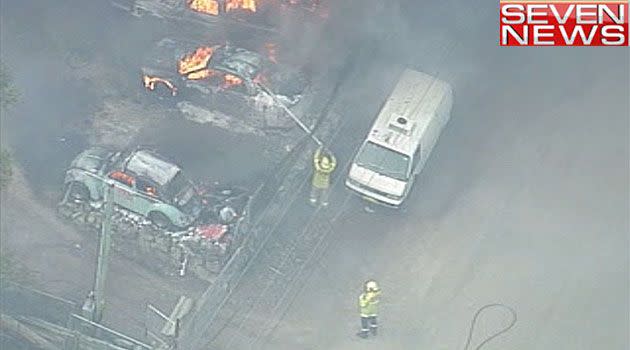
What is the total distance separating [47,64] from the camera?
32.9 metres

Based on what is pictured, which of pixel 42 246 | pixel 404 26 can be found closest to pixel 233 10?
pixel 404 26

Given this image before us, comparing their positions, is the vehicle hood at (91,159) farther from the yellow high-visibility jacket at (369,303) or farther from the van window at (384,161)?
the yellow high-visibility jacket at (369,303)

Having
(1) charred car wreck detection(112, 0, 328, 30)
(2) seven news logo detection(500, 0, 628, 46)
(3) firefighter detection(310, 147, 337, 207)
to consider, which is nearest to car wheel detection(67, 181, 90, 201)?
(3) firefighter detection(310, 147, 337, 207)

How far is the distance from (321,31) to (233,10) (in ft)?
8.25

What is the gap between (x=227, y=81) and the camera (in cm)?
3184

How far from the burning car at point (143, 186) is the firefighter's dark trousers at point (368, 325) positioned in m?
4.81

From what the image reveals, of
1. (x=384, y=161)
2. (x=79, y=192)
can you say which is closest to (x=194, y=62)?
(x=79, y=192)

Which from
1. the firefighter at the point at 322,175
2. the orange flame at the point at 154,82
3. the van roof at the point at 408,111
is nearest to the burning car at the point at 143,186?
the firefighter at the point at 322,175

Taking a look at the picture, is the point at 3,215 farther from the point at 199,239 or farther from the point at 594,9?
the point at 594,9

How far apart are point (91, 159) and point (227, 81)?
4534 millimetres

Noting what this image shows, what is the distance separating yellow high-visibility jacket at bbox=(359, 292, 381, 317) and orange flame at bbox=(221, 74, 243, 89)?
804 centimetres

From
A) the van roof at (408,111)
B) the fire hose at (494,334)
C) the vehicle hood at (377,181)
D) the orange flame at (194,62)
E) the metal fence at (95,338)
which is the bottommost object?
the metal fence at (95,338)

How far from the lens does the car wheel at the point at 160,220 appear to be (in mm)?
28234

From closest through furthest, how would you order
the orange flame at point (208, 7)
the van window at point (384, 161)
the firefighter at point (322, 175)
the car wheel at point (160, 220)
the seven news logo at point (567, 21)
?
the car wheel at point (160, 220), the firefighter at point (322, 175), the van window at point (384, 161), the seven news logo at point (567, 21), the orange flame at point (208, 7)
